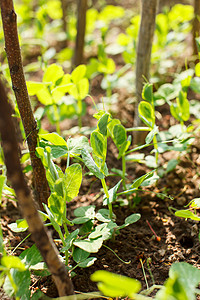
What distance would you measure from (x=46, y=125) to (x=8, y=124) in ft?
4.05

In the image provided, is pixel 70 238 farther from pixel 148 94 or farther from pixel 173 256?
pixel 148 94

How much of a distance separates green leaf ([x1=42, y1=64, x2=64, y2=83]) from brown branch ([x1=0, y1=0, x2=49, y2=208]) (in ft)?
0.97

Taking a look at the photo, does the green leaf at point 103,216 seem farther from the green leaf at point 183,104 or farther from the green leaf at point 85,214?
the green leaf at point 183,104

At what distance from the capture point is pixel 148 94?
4.13 feet

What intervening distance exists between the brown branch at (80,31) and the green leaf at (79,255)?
139 cm

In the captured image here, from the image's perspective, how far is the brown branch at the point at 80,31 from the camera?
205cm

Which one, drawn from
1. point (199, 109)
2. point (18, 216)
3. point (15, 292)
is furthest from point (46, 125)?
point (15, 292)

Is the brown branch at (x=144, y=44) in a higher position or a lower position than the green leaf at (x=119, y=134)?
higher

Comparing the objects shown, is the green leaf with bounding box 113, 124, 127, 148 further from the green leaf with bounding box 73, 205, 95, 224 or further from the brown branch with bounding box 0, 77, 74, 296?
the brown branch with bounding box 0, 77, 74, 296

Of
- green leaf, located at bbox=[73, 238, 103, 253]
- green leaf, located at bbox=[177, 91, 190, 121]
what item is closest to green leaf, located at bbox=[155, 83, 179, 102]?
green leaf, located at bbox=[177, 91, 190, 121]

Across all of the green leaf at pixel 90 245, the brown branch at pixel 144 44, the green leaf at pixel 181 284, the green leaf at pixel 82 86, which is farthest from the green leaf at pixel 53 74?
the green leaf at pixel 181 284

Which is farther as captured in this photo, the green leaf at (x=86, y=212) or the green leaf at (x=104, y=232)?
the green leaf at (x=86, y=212)

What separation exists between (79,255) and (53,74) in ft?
2.27

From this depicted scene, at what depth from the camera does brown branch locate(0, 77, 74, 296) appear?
736 millimetres
